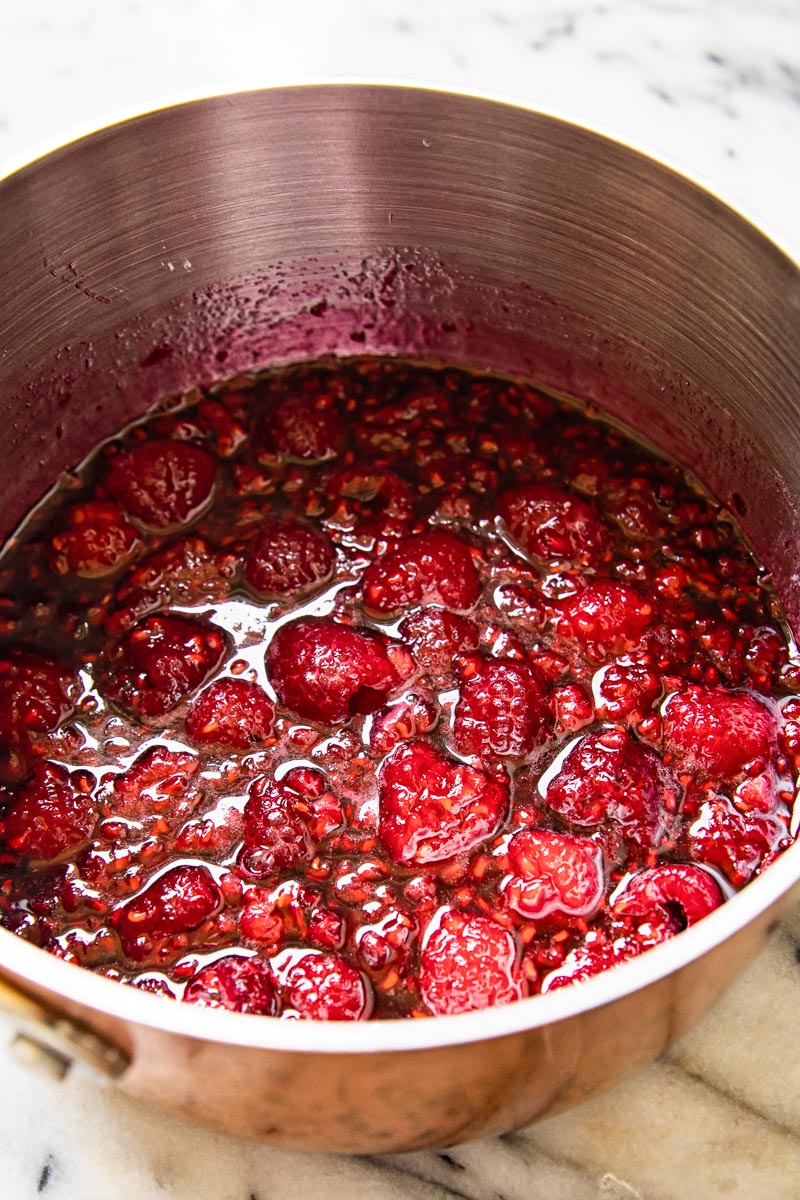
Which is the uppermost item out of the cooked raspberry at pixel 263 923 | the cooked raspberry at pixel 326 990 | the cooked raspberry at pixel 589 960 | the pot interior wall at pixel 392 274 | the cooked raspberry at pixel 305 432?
the pot interior wall at pixel 392 274

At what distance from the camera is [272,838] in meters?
1.04

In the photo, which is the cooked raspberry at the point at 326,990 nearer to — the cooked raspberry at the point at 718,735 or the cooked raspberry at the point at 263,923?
the cooked raspberry at the point at 263,923

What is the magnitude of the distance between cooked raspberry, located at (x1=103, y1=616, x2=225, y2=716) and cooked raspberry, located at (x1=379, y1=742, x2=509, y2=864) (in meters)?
0.21

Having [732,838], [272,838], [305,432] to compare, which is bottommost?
[272,838]

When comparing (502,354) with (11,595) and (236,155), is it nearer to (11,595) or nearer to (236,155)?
(236,155)

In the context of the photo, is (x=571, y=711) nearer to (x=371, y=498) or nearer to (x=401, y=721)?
(x=401, y=721)

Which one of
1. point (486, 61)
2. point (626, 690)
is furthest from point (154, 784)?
point (486, 61)

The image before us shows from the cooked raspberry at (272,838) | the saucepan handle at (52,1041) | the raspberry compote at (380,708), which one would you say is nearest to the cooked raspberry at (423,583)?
the raspberry compote at (380,708)

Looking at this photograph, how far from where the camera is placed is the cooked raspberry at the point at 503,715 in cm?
109

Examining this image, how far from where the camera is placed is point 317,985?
0.95 metres

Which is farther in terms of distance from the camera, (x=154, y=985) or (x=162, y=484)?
(x=162, y=484)

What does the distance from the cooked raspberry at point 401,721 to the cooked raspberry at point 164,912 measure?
0.62 ft

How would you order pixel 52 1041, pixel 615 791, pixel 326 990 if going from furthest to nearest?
pixel 615 791 → pixel 326 990 → pixel 52 1041

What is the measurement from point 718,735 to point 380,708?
297 mm
